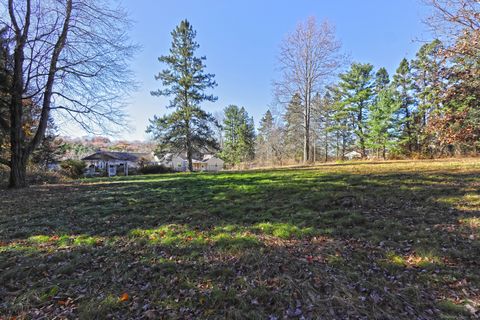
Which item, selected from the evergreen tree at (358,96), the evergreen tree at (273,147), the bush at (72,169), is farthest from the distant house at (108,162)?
the evergreen tree at (358,96)

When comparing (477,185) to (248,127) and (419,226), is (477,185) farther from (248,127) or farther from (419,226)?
(248,127)

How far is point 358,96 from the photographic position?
25.8 metres

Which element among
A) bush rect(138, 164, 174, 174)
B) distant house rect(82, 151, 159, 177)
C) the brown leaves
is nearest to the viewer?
the brown leaves

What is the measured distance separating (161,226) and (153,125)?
2015 cm

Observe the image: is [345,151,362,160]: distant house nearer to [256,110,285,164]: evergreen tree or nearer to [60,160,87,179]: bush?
[256,110,285,164]: evergreen tree

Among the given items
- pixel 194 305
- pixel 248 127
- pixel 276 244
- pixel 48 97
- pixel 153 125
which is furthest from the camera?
pixel 248 127

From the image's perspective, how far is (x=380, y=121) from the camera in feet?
76.4

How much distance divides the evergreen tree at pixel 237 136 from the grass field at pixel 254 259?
33343 millimetres

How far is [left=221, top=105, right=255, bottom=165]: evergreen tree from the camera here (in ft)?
128

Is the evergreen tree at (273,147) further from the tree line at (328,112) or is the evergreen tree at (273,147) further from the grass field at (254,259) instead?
the grass field at (254,259)

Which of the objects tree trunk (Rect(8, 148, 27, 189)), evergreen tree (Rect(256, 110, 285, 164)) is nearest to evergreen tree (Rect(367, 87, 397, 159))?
evergreen tree (Rect(256, 110, 285, 164))

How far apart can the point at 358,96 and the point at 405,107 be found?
4806mm

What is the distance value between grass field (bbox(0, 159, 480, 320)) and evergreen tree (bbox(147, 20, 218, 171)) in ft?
56.2

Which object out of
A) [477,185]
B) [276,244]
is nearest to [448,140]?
[477,185]
